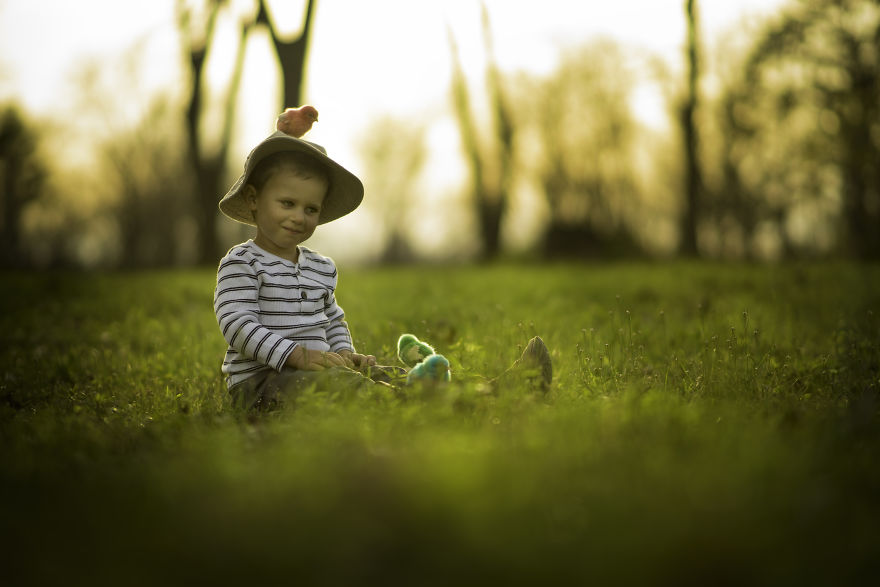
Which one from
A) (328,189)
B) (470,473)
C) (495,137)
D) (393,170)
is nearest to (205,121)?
(495,137)

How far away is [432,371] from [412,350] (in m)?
0.50

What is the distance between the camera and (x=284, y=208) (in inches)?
148

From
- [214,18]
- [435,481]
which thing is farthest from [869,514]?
[214,18]

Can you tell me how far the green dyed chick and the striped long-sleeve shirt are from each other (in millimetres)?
390

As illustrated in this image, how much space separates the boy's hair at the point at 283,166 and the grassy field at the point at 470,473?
4.03ft

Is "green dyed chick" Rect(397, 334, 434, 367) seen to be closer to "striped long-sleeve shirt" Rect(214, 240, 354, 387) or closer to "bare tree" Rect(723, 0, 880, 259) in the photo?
"striped long-sleeve shirt" Rect(214, 240, 354, 387)

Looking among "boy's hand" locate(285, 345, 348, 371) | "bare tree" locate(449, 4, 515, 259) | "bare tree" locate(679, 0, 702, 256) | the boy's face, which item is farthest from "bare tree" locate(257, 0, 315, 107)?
"boy's hand" locate(285, 345, 348, 371)

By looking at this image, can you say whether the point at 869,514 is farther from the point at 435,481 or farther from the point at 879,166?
the point at 879,166

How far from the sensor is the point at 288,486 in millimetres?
1992

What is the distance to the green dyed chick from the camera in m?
3.72

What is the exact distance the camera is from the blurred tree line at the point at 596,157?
17820 mm

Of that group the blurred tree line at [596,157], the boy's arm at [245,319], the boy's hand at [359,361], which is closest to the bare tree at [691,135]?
the blurred tree line at [596,157]

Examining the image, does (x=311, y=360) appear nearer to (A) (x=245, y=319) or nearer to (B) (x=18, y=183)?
(A) (x=245, y=319)

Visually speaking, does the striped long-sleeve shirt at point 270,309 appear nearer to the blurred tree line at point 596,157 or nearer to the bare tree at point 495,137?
the blurred tree line at point 596,157
